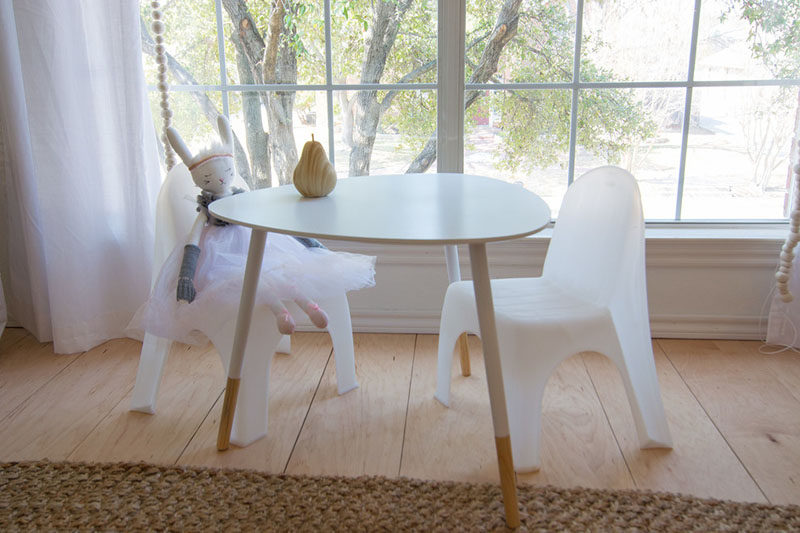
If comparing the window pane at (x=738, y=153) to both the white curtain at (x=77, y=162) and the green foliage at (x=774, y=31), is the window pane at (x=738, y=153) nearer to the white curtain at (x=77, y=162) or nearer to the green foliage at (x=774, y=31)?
the green foliage at (x=774, y=31)

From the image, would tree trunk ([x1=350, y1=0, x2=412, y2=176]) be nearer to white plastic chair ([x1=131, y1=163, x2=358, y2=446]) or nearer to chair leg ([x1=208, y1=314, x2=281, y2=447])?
white plastic chair ([x1=131, y1=163, x2=358, y2=446])

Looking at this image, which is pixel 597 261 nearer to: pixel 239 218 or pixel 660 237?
pixel 660 237

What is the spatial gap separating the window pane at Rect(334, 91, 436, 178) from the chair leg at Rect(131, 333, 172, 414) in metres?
0.82

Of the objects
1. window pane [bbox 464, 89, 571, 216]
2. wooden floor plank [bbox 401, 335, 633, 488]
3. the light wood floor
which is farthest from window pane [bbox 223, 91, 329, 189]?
wooden floor plank [bbox 401, 335, 633, 488]

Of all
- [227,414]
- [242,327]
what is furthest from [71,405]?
[242,327]

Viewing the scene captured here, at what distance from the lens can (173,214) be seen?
1.86 metres

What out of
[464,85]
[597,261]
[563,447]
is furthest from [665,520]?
[464,85]

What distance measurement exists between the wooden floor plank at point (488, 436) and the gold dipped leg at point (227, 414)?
41cm

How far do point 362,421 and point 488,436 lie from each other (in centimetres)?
32

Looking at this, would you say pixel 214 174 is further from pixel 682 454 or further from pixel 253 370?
pixel 682 454

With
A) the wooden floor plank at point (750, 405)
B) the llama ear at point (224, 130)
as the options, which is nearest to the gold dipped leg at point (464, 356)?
the wooden floor plank at point (750, 405)

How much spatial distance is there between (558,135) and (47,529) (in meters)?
1.73

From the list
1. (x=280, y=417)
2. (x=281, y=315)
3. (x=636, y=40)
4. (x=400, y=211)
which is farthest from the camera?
(x=636, y=40)

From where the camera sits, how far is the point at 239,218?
1456mm
